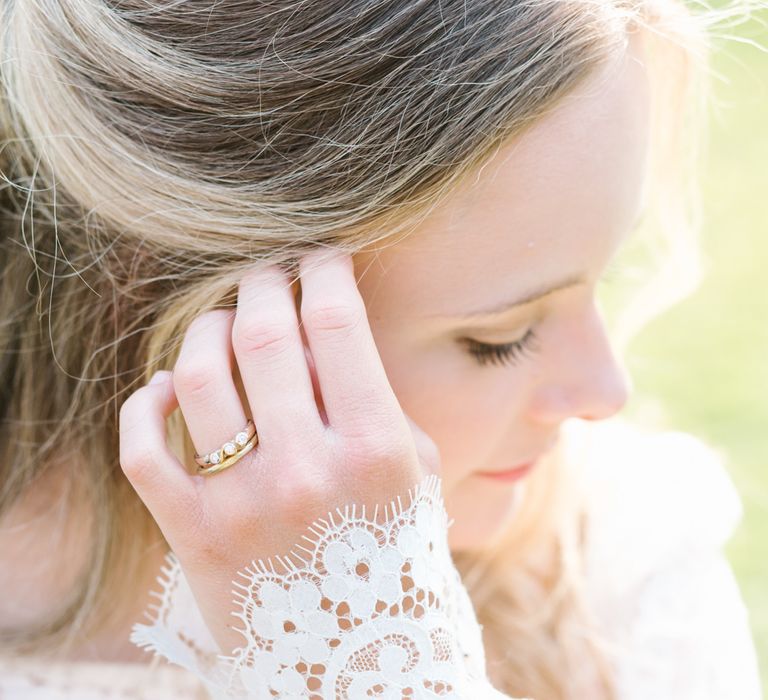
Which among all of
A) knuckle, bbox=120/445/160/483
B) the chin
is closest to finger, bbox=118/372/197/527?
knuckle, bbox=120/445/160/483

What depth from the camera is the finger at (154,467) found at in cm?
110

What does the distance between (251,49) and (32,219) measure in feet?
1.29

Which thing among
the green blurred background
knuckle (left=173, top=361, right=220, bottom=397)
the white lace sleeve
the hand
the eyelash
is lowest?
the white lace sleeve

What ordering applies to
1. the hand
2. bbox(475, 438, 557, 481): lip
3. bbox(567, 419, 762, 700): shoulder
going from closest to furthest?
the hand < bbox(475, 438, 557, 481): lip < bbox(567, 419, 762, 700): shoulder

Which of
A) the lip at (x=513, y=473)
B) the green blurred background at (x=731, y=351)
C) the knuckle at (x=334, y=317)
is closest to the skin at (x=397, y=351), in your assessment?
the knuckle at (x=334, y=317)

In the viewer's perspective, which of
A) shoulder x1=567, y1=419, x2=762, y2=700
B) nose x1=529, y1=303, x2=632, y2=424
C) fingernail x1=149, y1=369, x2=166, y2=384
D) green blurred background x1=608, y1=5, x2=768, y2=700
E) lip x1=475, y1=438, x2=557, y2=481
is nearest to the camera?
fingernail x1=149, y1=369, x2=166, y2=384

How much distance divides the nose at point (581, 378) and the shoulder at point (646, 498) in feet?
1.60

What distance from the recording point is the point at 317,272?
1134 millimetres

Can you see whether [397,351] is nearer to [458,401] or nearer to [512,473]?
[458,401]

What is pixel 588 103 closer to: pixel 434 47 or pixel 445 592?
pixel 434 47

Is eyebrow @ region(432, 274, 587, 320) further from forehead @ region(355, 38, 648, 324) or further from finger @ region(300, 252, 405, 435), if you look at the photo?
finger @ region(300, 252, 405, 435)

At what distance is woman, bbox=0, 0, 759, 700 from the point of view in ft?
3.57

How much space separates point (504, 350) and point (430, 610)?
358mm

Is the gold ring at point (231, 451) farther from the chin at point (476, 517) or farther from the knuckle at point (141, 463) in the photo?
the chin at point (476, 517)
